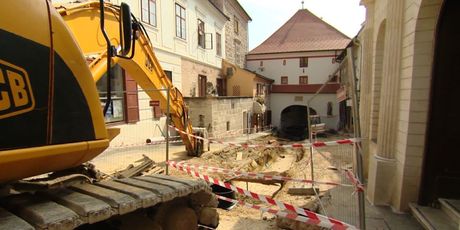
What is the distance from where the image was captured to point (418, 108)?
3916 millimetres

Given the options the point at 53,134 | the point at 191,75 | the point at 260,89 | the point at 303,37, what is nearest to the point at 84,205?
the point at 53,134

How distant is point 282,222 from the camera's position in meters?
4.21

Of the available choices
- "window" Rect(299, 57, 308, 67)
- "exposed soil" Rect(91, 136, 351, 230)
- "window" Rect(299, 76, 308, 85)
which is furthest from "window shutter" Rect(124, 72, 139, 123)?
"window" Rect(299, 57, 308, 67)

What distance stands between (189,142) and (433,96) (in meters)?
6.91

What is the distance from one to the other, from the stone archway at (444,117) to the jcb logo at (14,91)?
4512 mm

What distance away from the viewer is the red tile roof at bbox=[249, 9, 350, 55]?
2797 centimetres

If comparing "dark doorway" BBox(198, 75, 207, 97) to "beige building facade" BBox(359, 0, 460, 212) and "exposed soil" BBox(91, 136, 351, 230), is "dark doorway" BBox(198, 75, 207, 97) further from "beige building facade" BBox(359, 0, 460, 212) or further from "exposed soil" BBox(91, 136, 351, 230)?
"beige building facade" BBox(359, 0, 460, 212)

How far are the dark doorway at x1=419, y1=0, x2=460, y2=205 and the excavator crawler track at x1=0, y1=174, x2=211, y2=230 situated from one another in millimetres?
3445

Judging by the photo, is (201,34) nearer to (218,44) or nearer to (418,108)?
(218,44)

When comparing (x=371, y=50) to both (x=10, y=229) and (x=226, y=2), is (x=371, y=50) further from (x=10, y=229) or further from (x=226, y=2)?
(x=226, y=2)

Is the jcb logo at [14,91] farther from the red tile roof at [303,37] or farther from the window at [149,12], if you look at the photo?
the red tile roof at [303,37]

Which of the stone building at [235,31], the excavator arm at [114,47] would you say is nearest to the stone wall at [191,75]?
the stone building at [235,31]

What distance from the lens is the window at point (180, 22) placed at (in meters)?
14.5

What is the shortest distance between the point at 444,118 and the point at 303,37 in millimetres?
27500
